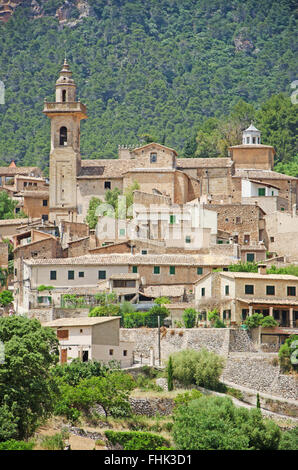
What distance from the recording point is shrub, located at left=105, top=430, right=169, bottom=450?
42.1 meters

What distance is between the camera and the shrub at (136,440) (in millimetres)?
42062

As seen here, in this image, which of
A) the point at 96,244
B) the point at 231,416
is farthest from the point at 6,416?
the point at 96,244

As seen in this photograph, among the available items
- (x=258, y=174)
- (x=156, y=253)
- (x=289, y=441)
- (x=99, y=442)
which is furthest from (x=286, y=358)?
(x=258, y=174)

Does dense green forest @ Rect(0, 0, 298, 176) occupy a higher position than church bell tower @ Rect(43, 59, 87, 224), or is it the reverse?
dense green forest @ Rect(0, 0, 298, 176)

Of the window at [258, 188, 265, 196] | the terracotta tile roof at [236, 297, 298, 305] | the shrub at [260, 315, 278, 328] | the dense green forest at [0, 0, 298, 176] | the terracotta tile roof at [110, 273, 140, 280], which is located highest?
the dense green forest at [0, 0, 298, 176]

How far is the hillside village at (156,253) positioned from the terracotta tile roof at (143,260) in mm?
75

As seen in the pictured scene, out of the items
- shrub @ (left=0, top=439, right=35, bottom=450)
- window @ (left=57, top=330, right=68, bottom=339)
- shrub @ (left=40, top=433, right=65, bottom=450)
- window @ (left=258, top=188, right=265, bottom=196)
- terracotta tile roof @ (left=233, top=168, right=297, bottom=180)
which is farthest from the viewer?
terracotta tile roof @ (left=233, top=168, right=297, bottom=180)

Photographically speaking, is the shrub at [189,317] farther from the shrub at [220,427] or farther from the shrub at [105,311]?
the shrub at [220,427]

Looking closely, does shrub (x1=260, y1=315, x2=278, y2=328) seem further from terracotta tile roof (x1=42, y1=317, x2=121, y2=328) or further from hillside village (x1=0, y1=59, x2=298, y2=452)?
terracotta tile roof (x1=42, y1=317, x2=121, y2=328)

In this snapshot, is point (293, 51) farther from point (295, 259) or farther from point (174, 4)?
point (295, 259)

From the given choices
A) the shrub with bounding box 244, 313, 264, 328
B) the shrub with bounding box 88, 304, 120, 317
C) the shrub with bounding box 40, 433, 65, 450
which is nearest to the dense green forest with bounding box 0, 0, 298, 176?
the shrub with bounding box 88, 304, 120, 317

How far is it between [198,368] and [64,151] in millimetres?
27542

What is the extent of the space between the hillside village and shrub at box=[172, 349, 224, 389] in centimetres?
124

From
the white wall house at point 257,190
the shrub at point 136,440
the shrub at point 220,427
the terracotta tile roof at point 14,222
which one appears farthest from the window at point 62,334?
the white wall house at point 257,190
